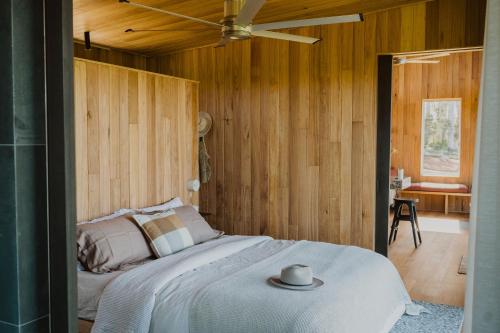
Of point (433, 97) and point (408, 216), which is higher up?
point (433, 97)

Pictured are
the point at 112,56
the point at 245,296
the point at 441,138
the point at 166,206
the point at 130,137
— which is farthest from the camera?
the point at 441,138

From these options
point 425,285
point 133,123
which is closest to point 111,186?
point 133,123

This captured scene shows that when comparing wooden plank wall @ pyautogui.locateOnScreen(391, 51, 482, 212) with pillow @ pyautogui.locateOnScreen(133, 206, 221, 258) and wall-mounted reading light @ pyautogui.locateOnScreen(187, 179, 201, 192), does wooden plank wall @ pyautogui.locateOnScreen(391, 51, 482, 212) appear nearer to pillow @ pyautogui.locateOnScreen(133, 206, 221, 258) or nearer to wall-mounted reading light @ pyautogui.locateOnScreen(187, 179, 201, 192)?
wall-mounted reading light @ pyautogui.locateOnScreen(187, 179, 201, 192)

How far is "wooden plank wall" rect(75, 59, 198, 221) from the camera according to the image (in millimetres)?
3994

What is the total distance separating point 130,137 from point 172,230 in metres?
1.04

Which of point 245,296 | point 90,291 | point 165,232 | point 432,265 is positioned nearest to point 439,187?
point 432,265

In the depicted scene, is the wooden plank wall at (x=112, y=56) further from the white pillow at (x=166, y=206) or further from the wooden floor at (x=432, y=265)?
the wooden floor at (x=432, y=265)

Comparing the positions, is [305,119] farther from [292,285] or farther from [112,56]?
[292,285]

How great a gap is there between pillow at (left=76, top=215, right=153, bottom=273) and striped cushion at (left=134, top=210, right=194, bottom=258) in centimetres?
7

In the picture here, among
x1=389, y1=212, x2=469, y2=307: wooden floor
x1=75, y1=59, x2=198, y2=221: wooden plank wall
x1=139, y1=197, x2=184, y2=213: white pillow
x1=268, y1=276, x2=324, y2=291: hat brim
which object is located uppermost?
x1=75, y1=59, x2=198, y2=221: wooden plank wall

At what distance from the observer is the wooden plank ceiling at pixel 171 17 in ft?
12.8

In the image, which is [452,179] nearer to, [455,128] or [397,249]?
[455,128]

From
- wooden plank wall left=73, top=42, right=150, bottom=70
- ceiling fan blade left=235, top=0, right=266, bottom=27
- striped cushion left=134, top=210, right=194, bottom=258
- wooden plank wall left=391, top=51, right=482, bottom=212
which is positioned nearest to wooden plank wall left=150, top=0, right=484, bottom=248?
wooden plank wall left=73, top=42, right=150, bottom=70

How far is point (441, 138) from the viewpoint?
9773mm
